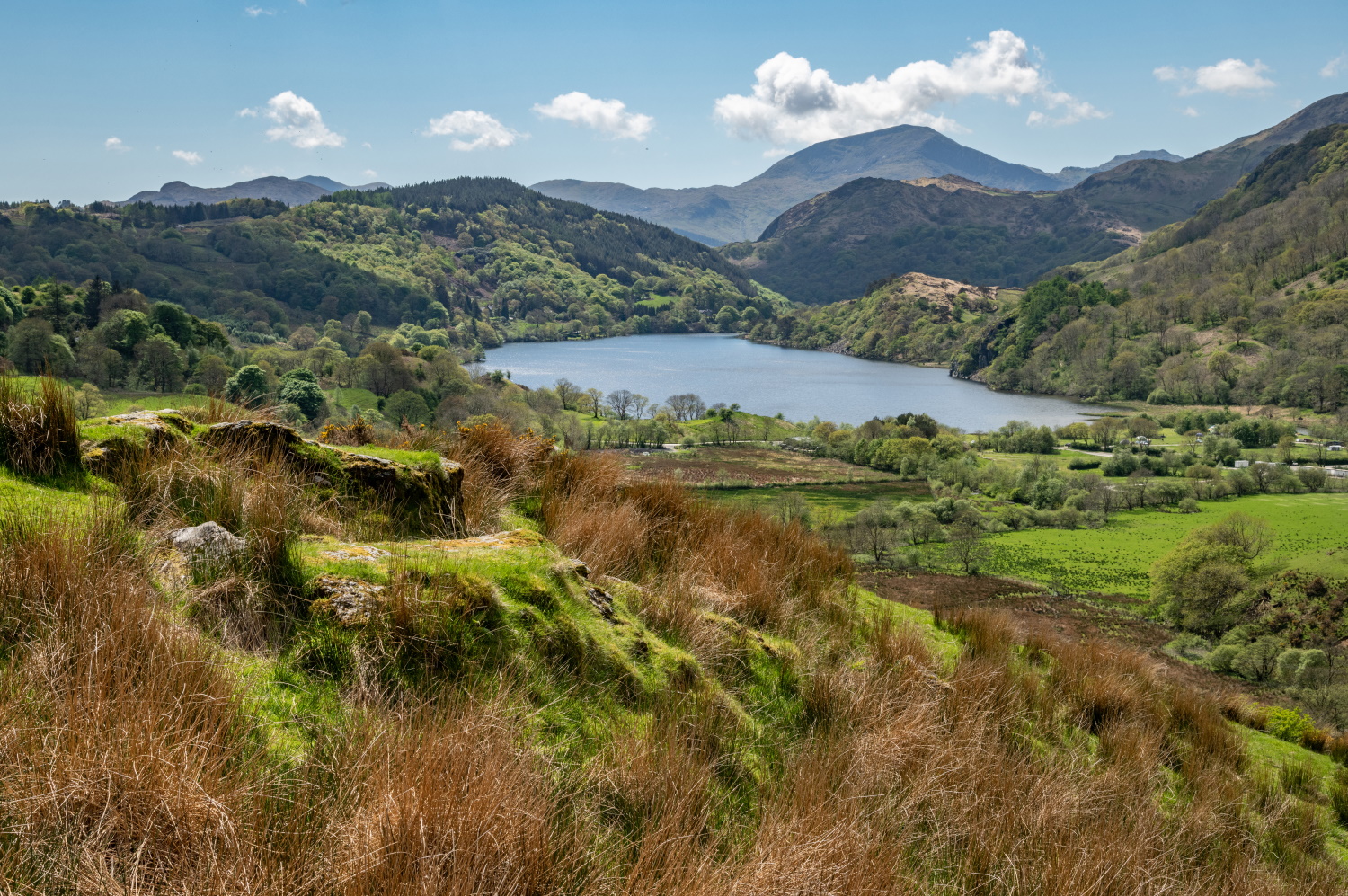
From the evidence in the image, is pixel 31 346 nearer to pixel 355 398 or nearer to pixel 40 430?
pixel 355 398

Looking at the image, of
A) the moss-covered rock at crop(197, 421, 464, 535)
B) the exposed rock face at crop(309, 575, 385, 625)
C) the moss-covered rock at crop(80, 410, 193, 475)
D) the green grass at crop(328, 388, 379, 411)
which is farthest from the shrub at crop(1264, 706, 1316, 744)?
the green grass at crop(328, 388, 379, 411)

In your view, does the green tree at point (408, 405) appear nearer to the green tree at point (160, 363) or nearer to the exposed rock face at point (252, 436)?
the green tree at point (160, 363)

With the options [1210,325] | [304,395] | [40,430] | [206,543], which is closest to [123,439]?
[40,430]

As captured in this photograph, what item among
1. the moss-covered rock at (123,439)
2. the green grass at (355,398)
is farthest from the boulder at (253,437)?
the green grass at (355,398)

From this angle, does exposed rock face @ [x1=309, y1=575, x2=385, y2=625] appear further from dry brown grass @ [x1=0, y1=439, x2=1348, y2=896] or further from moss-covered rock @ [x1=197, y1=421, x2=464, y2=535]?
moss-covered rock @ [x1=197, y1=421, x2=464, y2=535]

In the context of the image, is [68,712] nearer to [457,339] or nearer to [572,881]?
[572,881]
